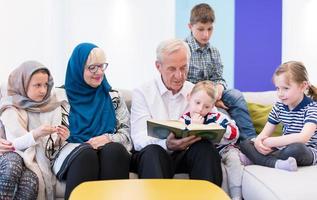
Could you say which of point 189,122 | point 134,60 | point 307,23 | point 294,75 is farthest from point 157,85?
point 307,23

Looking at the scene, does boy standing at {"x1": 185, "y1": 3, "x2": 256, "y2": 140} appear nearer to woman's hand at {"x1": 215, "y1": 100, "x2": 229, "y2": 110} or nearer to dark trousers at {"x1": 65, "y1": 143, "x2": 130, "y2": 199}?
woman's hand at {"x1": 215, "y1": 100, "x2": 229, "y2": 110}

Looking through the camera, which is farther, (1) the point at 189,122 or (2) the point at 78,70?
(2) the point at 78,70

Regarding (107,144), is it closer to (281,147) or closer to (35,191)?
(35,191)

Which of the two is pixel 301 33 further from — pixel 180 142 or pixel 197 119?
pixel 180 142

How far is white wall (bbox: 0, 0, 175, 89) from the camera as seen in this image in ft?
12.4

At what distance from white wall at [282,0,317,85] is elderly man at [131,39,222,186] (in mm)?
2320

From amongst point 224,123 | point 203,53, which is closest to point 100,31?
point 203,53

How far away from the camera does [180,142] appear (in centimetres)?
197

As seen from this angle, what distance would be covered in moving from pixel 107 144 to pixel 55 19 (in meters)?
2.22

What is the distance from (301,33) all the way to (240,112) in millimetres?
2167

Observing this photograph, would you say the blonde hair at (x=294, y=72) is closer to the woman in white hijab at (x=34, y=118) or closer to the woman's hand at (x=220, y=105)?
the woman's hand at (x=220, y=105)

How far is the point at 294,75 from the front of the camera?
2.08 metres

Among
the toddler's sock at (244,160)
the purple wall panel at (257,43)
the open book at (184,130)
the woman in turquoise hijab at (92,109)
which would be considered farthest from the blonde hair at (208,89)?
the purple wall panel at (257,43)

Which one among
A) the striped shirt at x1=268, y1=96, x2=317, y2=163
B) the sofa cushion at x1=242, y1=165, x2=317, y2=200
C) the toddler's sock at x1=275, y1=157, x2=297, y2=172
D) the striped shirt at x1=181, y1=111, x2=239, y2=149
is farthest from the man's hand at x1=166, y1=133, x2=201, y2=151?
the striped shirt at x1=268, y1=96, x2=317, y2=163
